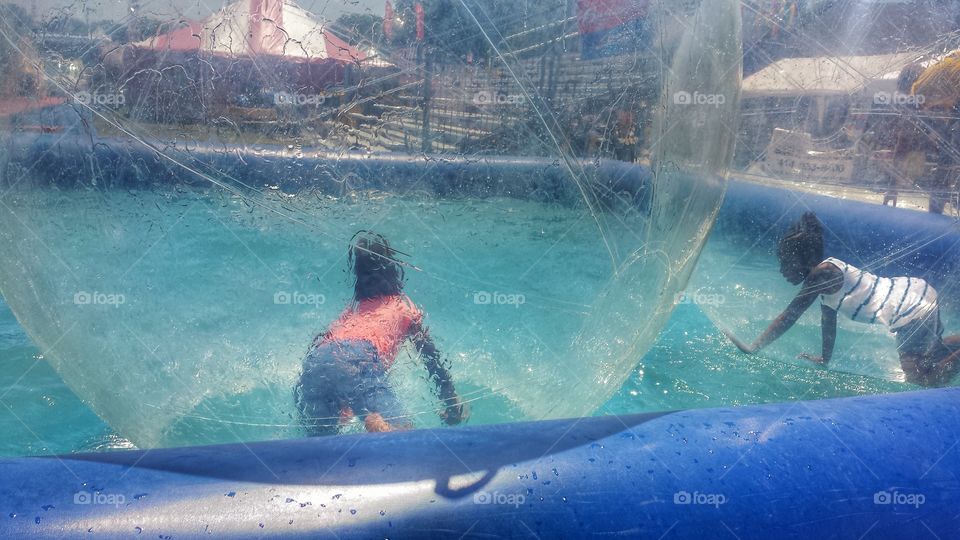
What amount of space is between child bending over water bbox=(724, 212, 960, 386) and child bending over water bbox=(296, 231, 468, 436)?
217 cm

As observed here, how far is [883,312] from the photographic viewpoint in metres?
2.88

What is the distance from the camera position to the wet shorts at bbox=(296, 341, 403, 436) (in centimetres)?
133

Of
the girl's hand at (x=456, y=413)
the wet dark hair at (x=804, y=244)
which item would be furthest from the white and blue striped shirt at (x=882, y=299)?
the girl's hand at (x=456, y=413)

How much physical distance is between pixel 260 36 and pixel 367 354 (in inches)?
25.5

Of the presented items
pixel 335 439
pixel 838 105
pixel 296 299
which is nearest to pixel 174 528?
pixel 335 439

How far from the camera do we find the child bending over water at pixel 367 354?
125cm

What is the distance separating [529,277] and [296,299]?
486 millimetres

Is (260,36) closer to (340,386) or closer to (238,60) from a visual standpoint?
(238,60)

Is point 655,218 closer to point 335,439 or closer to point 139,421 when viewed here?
point 335,439

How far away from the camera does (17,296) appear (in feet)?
4.86

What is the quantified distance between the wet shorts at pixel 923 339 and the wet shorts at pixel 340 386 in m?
2.53

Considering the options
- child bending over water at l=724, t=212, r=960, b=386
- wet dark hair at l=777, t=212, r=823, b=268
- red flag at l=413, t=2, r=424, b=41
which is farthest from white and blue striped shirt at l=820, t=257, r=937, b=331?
red flag at l=413, t=2, r=424, b=41

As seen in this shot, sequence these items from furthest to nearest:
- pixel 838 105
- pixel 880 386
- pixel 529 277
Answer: pixel 838 105 < pixel 880 386 < pixel 529 277

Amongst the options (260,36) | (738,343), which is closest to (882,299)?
(738,343)
